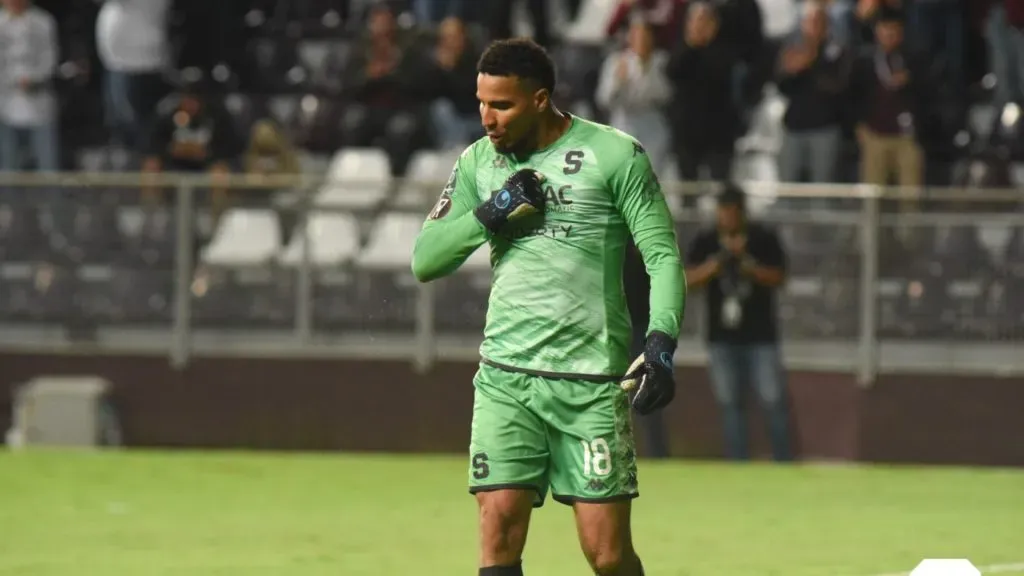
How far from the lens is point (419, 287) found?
1588 centimetres

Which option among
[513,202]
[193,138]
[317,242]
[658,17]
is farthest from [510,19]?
[513,202]

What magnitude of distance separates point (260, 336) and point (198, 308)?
0.53 meters

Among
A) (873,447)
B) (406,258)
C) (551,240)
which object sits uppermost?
(551,240)

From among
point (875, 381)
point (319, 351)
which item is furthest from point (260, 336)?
point (875, 381)

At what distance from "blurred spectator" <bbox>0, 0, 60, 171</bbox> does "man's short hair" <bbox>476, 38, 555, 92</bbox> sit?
40.9 feet

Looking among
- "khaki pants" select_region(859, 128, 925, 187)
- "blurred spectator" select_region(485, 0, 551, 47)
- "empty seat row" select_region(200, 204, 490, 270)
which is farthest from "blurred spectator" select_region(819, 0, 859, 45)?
"empty seat row" select_region(200, 204, 490, 270)

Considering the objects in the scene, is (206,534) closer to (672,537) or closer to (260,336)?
(672,537)

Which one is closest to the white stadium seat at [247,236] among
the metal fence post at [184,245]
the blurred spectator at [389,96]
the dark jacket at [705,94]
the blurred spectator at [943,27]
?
the metal fence post at [184,245]

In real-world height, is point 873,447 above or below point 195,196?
below

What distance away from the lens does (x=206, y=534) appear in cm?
1157

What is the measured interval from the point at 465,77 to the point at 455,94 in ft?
0.62

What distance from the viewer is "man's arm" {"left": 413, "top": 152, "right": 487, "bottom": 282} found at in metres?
6.67

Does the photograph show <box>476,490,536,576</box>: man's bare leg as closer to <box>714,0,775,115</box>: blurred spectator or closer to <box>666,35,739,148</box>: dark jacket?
<box>666,35,739,148</box>: dark jacket

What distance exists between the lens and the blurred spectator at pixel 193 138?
18016 mm
